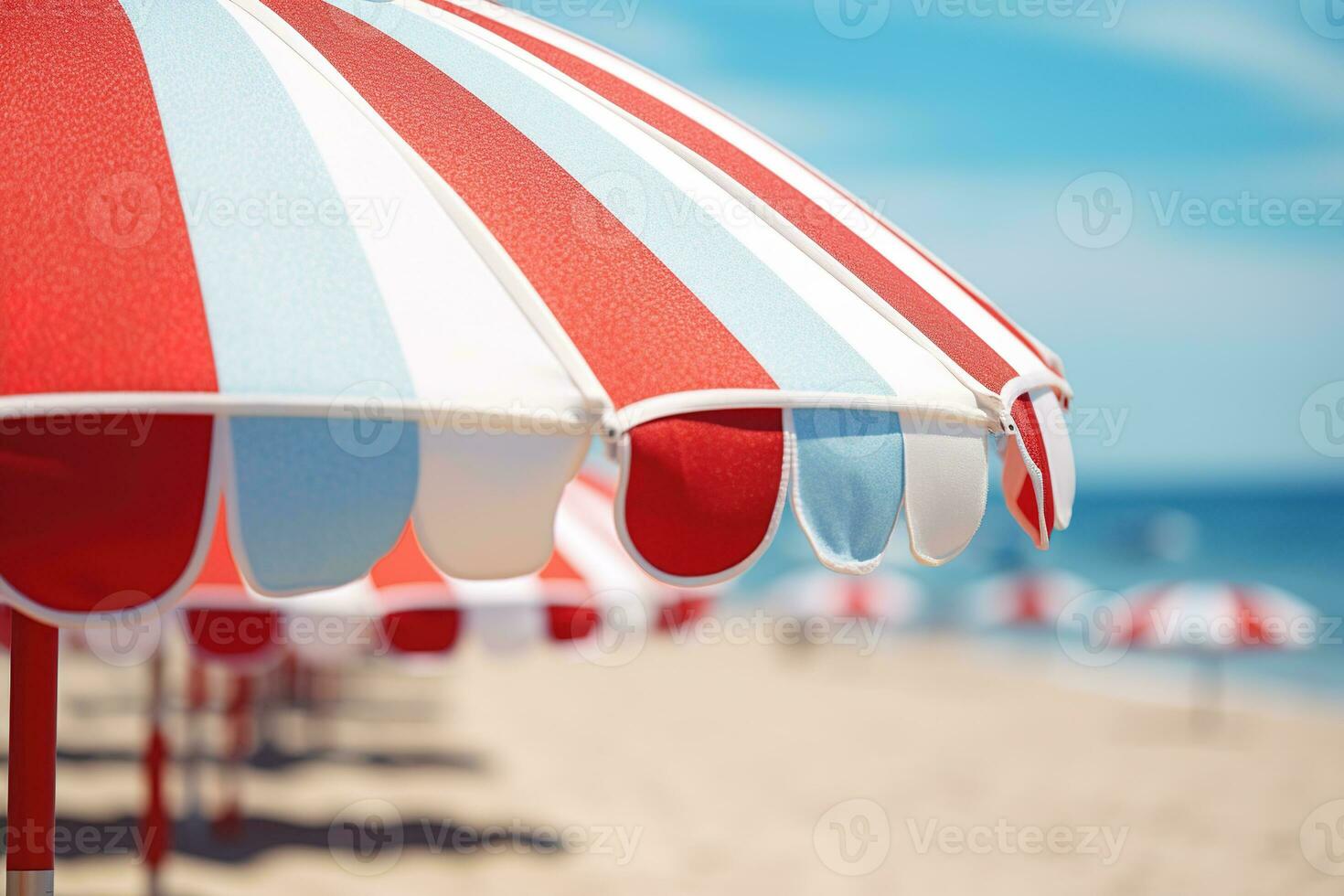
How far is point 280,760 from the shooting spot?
982 cm

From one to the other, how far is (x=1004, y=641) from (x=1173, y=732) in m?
15.2

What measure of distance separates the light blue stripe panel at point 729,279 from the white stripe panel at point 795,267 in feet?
0.08

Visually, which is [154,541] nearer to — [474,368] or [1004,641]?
[474,368]

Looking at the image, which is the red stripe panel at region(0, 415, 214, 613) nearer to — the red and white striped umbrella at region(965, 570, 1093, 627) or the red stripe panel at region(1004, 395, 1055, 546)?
the red stripe panel at region(1004, 395, 1055, 546)

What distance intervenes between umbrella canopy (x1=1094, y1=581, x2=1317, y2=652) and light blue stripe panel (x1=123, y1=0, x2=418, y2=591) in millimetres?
11380

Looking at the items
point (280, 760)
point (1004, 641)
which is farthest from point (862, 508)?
point (1004, 641)

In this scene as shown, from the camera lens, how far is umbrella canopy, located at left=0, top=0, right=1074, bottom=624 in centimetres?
153

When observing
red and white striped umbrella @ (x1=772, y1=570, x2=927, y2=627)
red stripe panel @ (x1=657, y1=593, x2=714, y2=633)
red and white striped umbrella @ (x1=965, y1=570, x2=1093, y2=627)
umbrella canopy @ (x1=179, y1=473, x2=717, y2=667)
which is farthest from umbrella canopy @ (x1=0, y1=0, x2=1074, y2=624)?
red and white striped umbrella @ (x1=772, y1=570, x2=927, y2=627)

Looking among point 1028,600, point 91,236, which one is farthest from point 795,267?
point 1028,600

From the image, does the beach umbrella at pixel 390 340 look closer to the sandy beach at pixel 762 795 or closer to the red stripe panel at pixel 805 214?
the red stripe panel at pixel 805 214

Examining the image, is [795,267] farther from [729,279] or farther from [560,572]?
[560,572]

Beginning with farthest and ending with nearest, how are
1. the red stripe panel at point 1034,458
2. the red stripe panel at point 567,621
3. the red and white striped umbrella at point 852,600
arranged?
the red and white striped umbrella at point 852,600
the red stripe panel at point 567,621
the red stripe panel at point 1034,458

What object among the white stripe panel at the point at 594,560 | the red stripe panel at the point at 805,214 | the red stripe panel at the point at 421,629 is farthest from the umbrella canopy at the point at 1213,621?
the red stripe panel at the point at 805,214

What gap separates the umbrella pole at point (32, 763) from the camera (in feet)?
7.88
